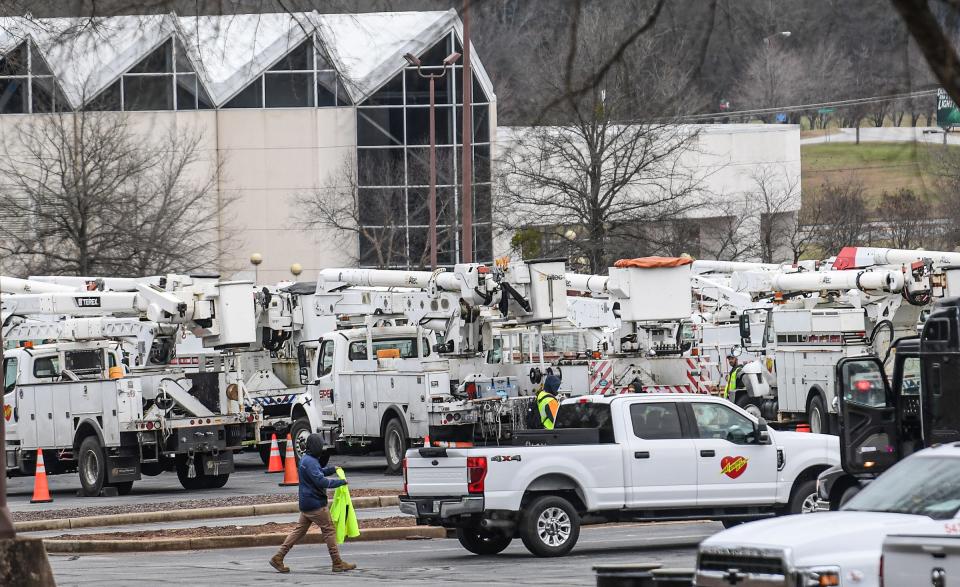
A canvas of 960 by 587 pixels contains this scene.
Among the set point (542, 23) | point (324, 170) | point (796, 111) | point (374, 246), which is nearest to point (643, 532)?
point (796, 111)

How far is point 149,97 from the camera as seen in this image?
10867mm

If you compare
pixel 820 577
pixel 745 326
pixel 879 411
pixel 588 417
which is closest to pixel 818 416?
pixel 745 326

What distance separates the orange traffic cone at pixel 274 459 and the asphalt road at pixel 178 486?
0.15 m

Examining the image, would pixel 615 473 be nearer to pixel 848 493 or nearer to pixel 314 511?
pixel 848 493

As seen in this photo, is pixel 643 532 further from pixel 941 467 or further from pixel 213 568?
pixel 941 467

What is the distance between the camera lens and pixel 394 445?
27812mm

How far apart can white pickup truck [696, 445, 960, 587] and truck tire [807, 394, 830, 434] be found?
18.3 metres

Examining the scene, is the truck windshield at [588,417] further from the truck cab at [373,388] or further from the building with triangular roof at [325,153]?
the building with triangular roof at [325,153]

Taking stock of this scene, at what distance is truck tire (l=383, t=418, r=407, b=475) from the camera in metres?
27.7

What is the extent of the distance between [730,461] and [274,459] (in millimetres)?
13280

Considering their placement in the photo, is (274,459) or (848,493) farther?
(274,459)

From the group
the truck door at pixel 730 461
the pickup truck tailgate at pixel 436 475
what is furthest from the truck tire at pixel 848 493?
the pickup truck tailgate at pixel 436 475

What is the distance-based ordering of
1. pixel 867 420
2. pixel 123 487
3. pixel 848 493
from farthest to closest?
pixel 123 487, pixel 848 493, pixel 867 420

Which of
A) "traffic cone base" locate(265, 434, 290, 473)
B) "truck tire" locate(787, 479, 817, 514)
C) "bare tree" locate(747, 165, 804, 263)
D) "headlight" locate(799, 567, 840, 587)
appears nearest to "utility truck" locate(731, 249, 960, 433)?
"traffic cone base" locate(265, 434, 290, 473)
